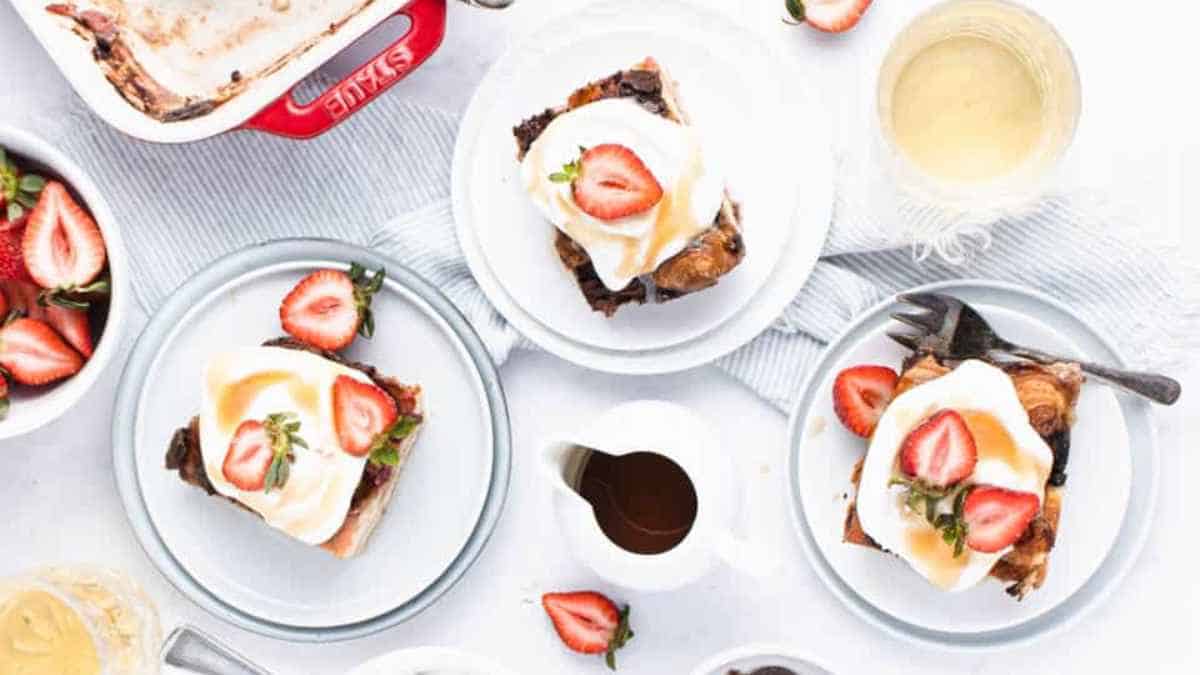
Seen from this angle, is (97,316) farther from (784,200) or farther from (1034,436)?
(1034,436)

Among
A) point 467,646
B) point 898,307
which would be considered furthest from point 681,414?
point 467,646

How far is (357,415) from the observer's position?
2.40m

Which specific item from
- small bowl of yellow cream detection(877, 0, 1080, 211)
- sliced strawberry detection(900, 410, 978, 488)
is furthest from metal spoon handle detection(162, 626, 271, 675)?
small bowl of yellow cream detection(877, 0, 1080, 211)

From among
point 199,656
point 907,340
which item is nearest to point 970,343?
point 907,340

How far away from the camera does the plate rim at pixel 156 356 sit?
2.51 m

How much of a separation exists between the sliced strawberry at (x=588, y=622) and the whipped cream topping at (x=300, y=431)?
37cm

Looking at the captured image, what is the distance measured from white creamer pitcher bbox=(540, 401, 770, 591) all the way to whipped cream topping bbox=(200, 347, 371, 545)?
0.32 m

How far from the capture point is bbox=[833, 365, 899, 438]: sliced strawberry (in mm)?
2428

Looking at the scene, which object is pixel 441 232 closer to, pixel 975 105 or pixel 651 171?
pixel 651 171

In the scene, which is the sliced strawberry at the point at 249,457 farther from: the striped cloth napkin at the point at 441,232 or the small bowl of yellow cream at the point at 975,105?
the small bowl of yellow cream at the point at 975,105

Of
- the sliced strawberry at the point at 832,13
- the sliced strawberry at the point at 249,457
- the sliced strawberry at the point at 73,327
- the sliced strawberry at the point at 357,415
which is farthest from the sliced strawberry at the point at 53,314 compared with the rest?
the sliced strawberry at the point at 832,13

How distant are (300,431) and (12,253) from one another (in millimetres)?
478

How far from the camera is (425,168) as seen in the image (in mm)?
2547

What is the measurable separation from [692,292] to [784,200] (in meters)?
0.19
